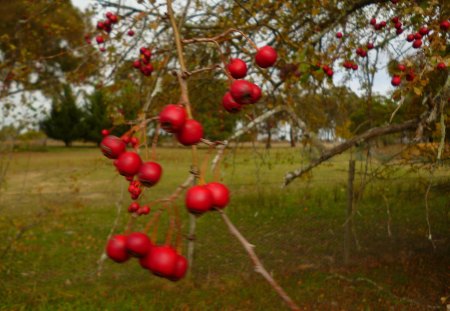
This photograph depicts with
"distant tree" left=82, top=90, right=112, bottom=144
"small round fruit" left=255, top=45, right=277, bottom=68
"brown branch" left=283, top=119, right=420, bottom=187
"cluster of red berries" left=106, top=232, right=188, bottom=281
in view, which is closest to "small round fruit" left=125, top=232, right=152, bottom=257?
"cluster of red berries" left=106, top=232, right=188, bottom=281

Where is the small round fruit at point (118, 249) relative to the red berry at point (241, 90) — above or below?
below

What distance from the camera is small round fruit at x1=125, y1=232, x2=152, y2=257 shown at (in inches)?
35.4

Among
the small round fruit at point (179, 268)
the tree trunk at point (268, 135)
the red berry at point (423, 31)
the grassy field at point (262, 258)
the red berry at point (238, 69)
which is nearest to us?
the small round fruit at point (179, 268)

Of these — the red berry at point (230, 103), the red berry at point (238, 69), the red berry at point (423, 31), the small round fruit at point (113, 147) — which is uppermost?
the red berry at point (423, 31)

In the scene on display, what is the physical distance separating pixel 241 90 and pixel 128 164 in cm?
28

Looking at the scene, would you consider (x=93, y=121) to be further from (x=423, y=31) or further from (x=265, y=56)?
(x=265, y=56)

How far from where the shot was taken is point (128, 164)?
895mm

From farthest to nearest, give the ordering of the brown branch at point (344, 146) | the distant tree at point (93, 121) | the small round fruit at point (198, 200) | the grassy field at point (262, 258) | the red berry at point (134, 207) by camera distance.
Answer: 1. the distant tree at point (93, 121)
2. the grassy field at point (262, 258)
3. the brown branch at point (344, 146)
4. the red berry at point (134, 207)
5. the small round fruit at point (198, 200)

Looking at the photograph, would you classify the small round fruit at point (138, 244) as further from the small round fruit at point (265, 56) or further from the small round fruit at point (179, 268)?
the small round fruit at point (265, 56)

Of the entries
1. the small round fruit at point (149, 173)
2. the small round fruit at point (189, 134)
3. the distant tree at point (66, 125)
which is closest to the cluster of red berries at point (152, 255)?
the small round fruit at point (149, 173)

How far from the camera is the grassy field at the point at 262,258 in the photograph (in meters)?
5.03

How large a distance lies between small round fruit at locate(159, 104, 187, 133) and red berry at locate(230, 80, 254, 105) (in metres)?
0.16

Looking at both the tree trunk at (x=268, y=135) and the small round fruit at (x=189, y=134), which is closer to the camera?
the small round fruit at (x=189, y=134)

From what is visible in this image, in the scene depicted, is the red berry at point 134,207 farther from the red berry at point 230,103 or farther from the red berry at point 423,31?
the red berry at point 423,31
